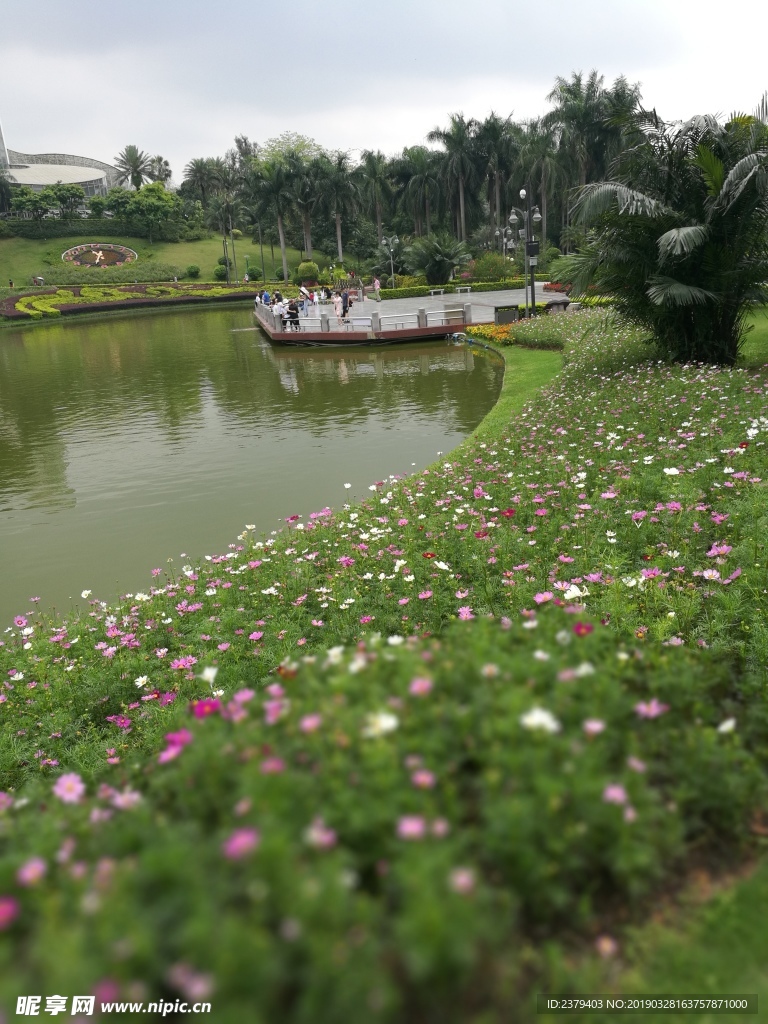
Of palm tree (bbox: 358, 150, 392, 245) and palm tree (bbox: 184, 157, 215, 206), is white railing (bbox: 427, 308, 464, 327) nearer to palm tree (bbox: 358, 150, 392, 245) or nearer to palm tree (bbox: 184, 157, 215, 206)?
palm tree (bbox: 358, 150, 392, 245)

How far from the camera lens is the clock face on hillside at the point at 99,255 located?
63.9 meters

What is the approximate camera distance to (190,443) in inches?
490

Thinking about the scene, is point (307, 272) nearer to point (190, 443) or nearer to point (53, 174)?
point (190, 443)

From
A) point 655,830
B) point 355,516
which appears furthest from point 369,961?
point 355,516

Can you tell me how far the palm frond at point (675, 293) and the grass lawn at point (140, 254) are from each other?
60.4 meters

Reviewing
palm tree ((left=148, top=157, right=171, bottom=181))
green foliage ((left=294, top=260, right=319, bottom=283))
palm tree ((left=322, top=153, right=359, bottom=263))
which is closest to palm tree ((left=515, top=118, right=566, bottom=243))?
palm tree ((left=322, top=153, right=359, bottom=263))

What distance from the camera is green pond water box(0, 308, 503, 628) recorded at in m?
7.64

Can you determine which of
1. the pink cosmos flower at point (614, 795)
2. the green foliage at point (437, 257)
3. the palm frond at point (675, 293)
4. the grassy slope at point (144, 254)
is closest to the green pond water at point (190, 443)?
the palm frond at point (675, 293)

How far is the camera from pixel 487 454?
807 cm

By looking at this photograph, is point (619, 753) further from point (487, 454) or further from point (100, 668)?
point (487, 454)

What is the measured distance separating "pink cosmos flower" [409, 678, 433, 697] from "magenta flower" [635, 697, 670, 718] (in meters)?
0.67

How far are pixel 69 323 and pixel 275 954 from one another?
49.2 m

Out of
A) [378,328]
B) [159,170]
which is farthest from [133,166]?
[378,328]

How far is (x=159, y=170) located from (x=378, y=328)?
279 ft
